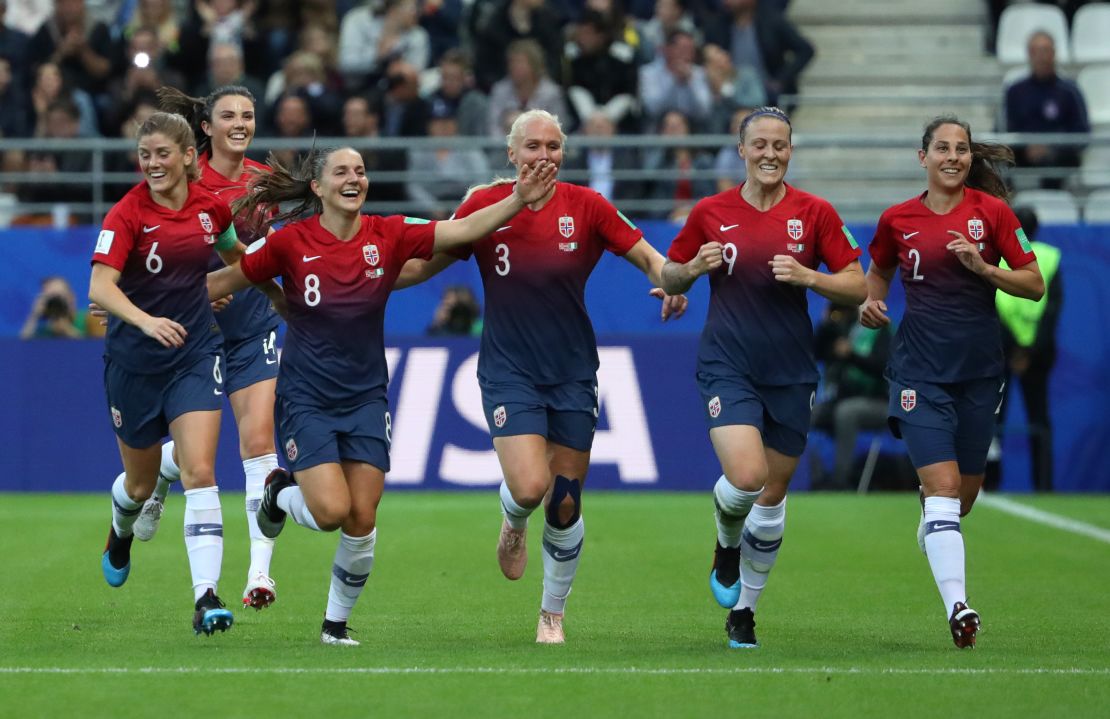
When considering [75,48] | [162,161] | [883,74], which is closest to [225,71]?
[75,48]

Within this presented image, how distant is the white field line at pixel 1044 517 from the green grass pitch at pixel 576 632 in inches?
9.3

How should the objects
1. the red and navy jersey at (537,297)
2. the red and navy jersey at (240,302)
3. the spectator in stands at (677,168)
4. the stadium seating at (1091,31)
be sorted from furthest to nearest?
the stadium seating at (1091,31) → the spectator in stands at (677,168) → the red and navy jersey at (240,302) → the red and navy jersey at (537,297)

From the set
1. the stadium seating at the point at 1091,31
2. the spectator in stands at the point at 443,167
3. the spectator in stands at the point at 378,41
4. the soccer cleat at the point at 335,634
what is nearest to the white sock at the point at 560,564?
the soccer cleat at the point at 335,634

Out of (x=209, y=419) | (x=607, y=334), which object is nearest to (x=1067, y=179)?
(x=607, y=334)

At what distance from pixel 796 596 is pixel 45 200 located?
1102 centimetres

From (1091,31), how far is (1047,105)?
341cm

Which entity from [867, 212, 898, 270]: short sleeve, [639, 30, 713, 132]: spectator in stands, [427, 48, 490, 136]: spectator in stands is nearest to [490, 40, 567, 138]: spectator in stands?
[427, 48, 490, 136]: spectator in stands

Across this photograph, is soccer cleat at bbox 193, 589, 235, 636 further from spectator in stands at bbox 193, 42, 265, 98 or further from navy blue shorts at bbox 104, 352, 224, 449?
spectator in stands at bbox 193, 42, 265, 98

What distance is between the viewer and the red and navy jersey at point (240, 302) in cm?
986

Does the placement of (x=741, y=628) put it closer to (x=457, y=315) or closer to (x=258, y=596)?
(x=258, y=596)

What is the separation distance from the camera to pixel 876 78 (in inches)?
858

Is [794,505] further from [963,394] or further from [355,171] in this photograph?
[355,171]

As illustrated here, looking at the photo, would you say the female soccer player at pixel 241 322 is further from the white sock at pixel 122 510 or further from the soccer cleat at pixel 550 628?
the soccer cleat at pixel 550 628

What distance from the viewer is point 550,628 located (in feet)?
28.3
